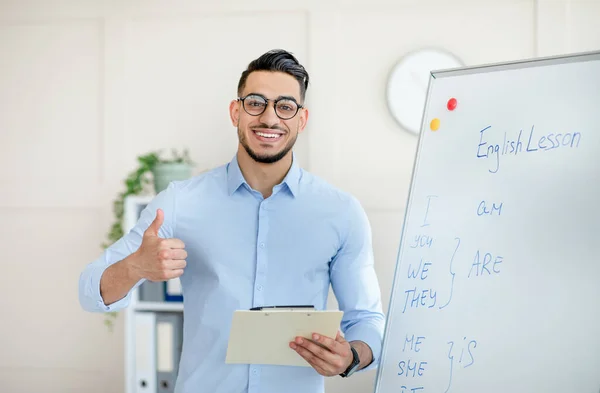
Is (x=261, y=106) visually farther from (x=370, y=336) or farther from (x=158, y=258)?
(x=370, y=336)

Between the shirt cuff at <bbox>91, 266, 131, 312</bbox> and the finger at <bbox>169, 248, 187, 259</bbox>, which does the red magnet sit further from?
the shirt cuff at <bbox>91, 266, 131, 312</bbox>

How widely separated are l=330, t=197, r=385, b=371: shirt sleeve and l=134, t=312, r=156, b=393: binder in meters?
1.43

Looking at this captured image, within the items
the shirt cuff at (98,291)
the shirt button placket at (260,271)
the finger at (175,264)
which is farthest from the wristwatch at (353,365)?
the shirt cuff at (98,291)

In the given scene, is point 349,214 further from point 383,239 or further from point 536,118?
point 383,239

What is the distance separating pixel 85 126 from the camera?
3584 mm

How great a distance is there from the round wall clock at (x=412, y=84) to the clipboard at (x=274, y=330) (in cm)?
190

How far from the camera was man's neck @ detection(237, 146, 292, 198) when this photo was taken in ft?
6.19

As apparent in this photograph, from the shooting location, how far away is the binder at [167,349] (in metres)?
3.07

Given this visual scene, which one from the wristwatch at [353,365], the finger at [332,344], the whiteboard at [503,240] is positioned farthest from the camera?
the wristwatch at [353,365]

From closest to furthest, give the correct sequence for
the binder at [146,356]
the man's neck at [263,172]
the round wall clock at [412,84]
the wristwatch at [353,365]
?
the wristwatch at [353,365], the man's neck at [263,172], the binder at [146,356], the round wall clock at [412,84]

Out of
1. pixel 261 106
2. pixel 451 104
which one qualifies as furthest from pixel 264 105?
pixel 451 104

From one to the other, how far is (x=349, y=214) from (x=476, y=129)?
486 millimetres

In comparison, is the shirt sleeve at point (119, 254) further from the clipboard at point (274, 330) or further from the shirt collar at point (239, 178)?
the clipboard at point (274, 330)

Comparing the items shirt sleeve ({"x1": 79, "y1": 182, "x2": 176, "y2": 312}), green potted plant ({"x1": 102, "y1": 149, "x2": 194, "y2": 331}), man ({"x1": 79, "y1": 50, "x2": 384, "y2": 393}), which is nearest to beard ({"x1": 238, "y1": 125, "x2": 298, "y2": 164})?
man ({"x1": 79, "y1": 50, "x2": 384, "y2": 393})
